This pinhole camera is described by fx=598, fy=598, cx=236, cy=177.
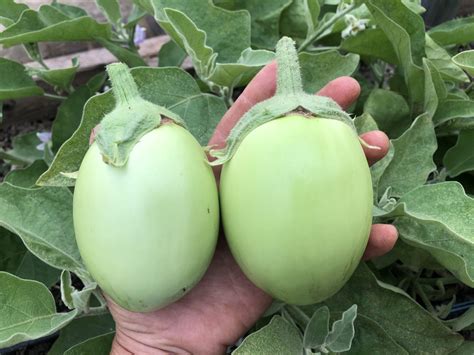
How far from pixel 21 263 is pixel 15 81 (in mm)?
334

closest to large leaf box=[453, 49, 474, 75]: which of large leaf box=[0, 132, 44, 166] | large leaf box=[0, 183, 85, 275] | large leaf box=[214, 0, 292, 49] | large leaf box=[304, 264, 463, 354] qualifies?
large leaf box=[304, 264, 463, 354]

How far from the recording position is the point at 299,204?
604 millimetres

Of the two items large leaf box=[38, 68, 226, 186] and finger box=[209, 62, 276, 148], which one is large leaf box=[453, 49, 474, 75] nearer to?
finger box=[209, 62, 276, 148]

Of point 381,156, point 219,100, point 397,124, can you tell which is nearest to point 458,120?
point 397,124

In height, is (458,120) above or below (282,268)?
below

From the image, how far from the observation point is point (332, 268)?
0.63 meters

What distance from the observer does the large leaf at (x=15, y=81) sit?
1062 millimetres

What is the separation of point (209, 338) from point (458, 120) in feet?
1.79

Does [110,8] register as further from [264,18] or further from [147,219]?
[147,219]

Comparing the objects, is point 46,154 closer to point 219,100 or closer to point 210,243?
point 219,100

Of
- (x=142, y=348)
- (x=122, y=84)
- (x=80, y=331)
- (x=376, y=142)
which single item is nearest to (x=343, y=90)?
(x=376, y=142)

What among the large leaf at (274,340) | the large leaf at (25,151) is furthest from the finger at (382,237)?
the large leaf at (25,151)

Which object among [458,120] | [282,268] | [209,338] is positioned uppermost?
[282,268]

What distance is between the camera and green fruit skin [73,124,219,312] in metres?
0.62
